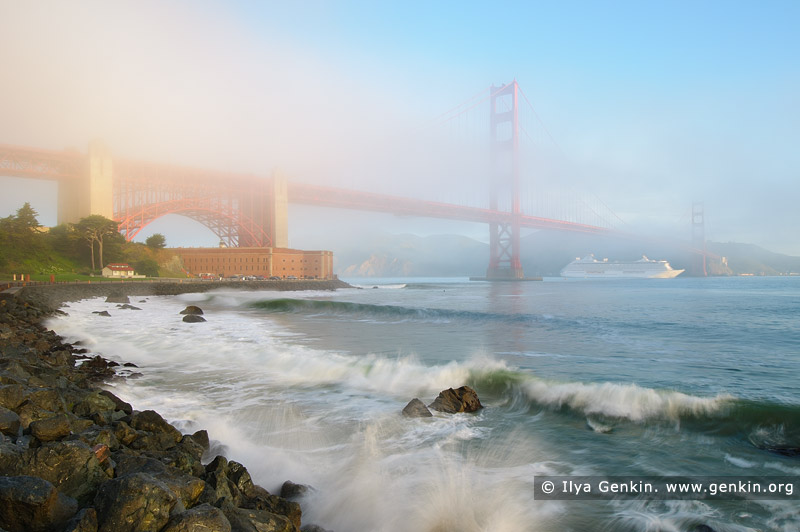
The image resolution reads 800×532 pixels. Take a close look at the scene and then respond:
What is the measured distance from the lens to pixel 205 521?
2.45 meters

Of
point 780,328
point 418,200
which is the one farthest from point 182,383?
point 418,200

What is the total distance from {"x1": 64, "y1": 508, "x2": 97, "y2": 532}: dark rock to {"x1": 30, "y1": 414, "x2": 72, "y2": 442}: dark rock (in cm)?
130

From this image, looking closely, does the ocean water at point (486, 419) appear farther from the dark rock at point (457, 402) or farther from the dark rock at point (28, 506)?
the dark rock at point (28, 506)

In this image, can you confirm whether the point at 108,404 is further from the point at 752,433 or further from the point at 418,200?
the point at 418,200

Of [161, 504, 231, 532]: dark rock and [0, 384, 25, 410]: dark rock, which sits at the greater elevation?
[0, 384, 25, 410]: dark rock

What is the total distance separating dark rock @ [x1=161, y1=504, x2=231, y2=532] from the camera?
240cm

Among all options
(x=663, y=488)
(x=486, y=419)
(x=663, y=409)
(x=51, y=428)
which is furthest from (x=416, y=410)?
(x=51, y=428)

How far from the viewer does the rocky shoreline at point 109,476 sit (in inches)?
94.2

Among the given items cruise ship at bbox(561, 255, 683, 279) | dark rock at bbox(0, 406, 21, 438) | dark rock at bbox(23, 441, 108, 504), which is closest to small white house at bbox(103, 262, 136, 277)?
dark rock at bbox(0, 406, 21, 438)

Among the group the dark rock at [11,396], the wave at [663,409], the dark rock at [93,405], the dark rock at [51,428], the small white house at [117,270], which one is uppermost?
the small white house at [117,270]

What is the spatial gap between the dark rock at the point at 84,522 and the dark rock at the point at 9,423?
140 cm

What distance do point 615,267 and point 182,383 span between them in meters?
101

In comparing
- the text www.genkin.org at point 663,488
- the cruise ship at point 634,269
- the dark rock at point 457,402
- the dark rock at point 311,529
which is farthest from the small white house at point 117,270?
the cruise ship at point 634,269

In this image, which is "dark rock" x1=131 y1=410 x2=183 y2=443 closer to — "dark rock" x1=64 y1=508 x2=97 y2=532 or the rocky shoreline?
the rocky shoreline
